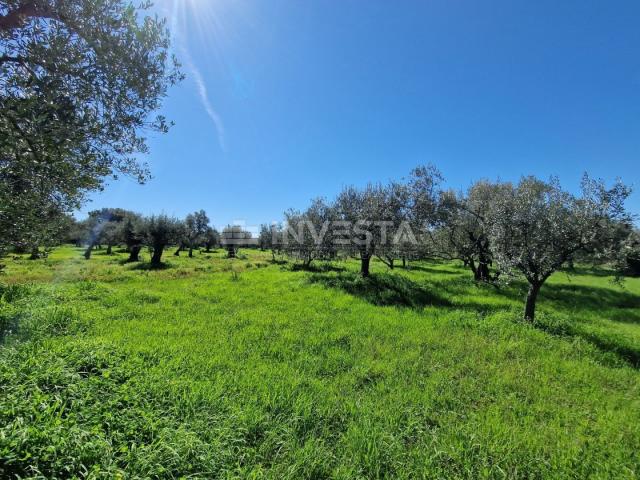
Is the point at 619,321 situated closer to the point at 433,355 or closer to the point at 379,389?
the point at 433,355

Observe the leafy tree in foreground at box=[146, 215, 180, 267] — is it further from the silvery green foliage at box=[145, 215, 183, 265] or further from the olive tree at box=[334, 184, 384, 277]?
the olive tree at box=[334, 184, 384, 277]

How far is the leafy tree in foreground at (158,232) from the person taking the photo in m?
32.4

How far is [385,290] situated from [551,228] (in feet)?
27.7

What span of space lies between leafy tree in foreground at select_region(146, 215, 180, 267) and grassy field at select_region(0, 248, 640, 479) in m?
22.5

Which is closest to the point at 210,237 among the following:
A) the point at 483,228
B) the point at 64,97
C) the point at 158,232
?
the point at 158,232

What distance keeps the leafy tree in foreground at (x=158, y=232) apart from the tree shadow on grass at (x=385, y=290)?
2278 centimetres

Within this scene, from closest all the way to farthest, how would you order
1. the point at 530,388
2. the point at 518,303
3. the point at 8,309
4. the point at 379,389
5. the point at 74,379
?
the point at 74,379, the point at 379,389, the point at 530,388, the point at 8,309, the point at 518,303

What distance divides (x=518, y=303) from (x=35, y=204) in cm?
2034

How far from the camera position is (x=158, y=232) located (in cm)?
3253

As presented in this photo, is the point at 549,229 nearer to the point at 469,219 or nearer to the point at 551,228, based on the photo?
the point at 551,228

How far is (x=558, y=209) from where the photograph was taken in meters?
11.4

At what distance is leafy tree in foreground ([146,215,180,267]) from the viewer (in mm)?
32406

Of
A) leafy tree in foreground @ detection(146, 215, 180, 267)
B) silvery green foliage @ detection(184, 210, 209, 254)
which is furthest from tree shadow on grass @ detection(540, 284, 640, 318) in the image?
silvery green foliage @ detection(184, 210, 209, 254)

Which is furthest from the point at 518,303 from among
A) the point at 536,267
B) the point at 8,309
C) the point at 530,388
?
the point at 8,309
